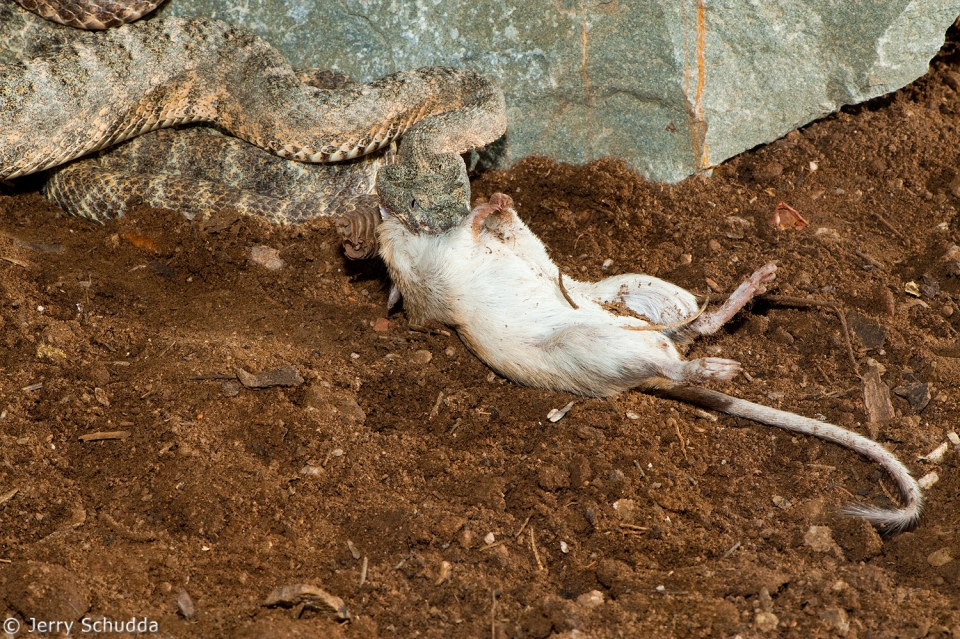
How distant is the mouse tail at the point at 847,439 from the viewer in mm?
3637

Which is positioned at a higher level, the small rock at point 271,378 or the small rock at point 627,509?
the small rock at point 271,378

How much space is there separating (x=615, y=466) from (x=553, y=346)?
70 cm

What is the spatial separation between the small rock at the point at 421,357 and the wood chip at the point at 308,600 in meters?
1.65

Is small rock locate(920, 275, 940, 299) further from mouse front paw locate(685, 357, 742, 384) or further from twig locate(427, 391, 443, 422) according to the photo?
twig locate(427, 391, 443, 422)

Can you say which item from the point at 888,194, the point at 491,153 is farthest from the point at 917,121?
the point at 491,153

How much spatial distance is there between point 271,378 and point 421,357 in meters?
0.83

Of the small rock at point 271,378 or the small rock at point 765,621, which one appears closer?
the small rock at point 765,621

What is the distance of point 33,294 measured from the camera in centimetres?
464

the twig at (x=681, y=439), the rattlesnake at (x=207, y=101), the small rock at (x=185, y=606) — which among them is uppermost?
the rattlesnake at (x=207, y=101)

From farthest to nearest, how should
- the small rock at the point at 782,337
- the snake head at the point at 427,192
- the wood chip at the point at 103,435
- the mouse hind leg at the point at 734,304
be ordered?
1. the snake head at the point at 427,192
2. the small rock at the point at 782,337
3. the mouse hind leg at the point at 734,304
4. the wood chip at the point at 103,435

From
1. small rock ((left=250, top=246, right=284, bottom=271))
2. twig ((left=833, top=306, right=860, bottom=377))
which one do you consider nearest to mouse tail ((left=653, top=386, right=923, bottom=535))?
twig ((left=833, top=306, right=860, bottom=377))

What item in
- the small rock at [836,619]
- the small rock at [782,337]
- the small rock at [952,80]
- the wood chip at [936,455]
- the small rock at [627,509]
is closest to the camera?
the small rock at [836,619]

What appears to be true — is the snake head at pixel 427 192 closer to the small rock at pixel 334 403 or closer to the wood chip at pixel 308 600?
the small rock at pixel 334 403

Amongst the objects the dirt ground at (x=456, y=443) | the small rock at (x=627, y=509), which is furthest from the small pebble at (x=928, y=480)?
the small rock at (x=627, y=509)
